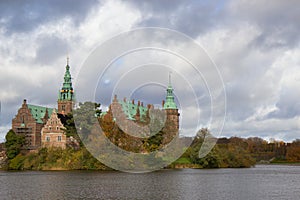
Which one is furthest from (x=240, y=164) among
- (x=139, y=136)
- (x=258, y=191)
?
(x=258, y=191)

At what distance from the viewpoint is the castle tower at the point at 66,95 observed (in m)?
114

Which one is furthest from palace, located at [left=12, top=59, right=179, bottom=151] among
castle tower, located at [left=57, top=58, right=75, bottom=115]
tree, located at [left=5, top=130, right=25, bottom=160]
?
tree, located at [left=5, top=130, right=25, bottom=160]

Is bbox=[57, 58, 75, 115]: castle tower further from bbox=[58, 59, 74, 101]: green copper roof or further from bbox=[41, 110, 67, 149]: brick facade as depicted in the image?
bbox=[41, 110, 67, 149]: brick facade

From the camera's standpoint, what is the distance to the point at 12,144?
78875mm

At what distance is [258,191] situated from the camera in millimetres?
34938

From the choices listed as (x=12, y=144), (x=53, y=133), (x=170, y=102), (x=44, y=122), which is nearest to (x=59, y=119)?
(x=53, y=133)

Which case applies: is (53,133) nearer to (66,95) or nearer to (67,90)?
(67,90)

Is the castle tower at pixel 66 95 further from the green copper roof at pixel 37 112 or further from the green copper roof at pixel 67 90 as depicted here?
the green copper roof at pixel 37 112

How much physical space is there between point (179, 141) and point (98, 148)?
651 inches

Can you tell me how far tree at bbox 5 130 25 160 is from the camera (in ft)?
254

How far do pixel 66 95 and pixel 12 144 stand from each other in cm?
3762

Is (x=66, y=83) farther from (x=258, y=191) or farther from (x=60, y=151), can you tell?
(x=258, y=191)

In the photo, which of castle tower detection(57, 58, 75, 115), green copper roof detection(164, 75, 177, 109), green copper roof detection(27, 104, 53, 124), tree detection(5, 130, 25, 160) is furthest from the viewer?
Result: green copper roof detection(164, 75, 177, 109)

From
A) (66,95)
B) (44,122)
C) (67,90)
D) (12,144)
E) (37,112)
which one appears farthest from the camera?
(66,95)
